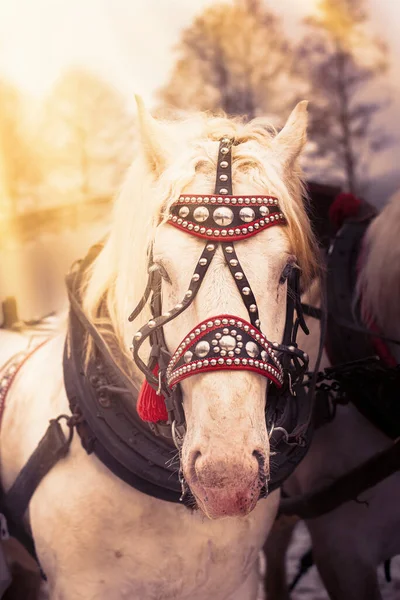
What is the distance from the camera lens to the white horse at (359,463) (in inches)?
82.0

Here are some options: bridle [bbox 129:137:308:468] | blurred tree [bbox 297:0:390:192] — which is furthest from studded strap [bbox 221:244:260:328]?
blurred tree [bbox 297:0:390:192]

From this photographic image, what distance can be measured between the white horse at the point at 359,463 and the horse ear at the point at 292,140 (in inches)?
28.0

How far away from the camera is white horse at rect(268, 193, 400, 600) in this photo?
208cm

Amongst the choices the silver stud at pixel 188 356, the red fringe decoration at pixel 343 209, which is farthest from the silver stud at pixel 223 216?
the red fringe decoration at pixel 343 209

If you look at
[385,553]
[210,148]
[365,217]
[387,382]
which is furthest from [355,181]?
[210,148]

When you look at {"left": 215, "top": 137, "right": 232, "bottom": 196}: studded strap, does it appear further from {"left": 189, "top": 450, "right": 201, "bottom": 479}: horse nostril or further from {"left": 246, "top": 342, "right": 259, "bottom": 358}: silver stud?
{"left": 189, "top": 450, "right": 201, "bottom": 479}: horse nostril

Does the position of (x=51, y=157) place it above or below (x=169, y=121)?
below

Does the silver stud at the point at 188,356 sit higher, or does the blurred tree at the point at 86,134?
the blurred tree at the point at 86,134

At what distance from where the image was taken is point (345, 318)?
87.4 inches

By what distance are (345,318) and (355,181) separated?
5.04 feet

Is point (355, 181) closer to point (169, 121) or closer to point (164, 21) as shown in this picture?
point (164, 21)

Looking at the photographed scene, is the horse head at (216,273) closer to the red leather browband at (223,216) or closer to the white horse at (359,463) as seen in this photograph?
the red leather browband at (223,216)

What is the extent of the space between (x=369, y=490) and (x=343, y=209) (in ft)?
3.23

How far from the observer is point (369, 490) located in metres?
2.10
